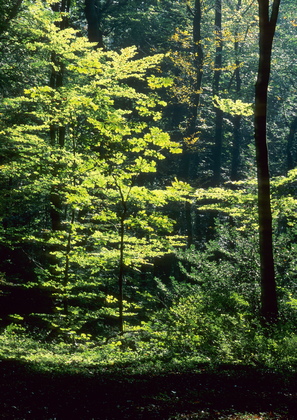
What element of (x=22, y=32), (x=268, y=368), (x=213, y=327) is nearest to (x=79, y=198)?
(x=213, y=327)

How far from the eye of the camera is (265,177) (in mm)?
8398

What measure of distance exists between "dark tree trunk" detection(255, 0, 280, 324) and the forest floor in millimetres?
2670

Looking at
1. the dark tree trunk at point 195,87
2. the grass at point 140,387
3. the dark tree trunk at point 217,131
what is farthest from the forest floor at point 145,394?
the dark tree trunk at point 217,131

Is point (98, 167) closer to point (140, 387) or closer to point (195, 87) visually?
point (140, 387)

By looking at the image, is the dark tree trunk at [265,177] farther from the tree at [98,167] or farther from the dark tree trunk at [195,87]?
the dark tree trunk at [195,87]

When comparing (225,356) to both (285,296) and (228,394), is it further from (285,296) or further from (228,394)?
(285,296)

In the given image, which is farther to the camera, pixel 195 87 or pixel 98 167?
pixel 195 87

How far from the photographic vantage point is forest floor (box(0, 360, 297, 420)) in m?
3.80

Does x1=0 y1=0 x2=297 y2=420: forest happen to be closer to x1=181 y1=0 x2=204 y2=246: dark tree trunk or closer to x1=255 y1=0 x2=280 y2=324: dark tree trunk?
x1=255 y1=0 x2=280 y2=324: dark tree trunk

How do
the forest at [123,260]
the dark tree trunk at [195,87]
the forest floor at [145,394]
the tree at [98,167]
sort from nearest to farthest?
1. the forest floor at [145,394]
2. the forest at [123,260]
3. the tree at [98,167]
4. the dark tree trunk at [195,87]

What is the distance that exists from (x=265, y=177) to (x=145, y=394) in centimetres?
556

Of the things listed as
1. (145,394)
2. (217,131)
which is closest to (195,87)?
(217,131)

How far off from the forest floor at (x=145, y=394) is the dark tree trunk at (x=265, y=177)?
2670 mm

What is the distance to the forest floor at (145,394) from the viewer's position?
3.80 metres
